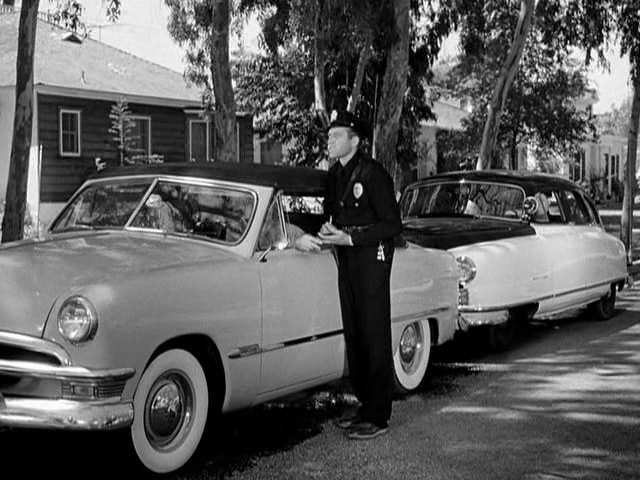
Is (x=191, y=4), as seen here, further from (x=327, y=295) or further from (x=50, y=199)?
(x=327, y=295)

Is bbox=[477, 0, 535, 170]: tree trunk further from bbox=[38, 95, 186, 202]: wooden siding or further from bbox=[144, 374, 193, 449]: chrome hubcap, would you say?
bbox=[144, 374, 193, 449]: chrome hubcap

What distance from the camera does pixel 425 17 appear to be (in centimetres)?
2128

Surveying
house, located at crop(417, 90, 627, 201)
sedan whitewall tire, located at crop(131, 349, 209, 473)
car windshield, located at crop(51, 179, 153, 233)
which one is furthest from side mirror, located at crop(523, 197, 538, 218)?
house, located at crop(417, 90, 627, 201)

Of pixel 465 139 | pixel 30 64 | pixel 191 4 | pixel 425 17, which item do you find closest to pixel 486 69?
pixel 465 139

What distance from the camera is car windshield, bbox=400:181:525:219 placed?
11.1 meters

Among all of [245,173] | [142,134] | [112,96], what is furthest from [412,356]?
[142,134]

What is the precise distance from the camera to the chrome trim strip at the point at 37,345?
5.18 metres

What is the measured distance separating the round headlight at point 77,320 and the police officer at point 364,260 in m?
1.87

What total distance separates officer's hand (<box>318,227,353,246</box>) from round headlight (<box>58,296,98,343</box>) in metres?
1.85

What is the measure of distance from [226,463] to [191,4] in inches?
548

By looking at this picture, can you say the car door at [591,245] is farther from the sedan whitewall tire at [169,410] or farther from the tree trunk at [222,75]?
the sedan whitewall tire at [169,410]

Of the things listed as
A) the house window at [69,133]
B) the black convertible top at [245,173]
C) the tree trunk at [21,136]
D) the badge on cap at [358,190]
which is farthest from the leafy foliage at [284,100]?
the badge on cap at [358,190]

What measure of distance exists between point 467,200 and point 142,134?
710 inches

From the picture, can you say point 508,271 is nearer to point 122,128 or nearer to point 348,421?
point 348,421
